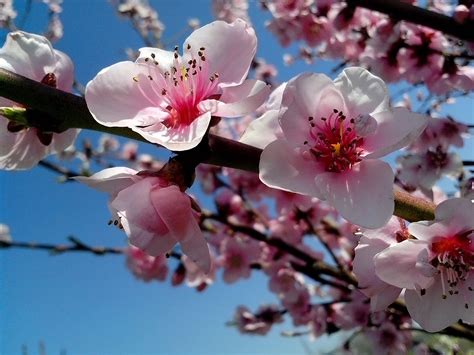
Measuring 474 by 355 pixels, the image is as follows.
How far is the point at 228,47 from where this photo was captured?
95 centimetres

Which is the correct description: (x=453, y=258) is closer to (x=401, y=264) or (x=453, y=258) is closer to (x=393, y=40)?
(x=401, y=264)

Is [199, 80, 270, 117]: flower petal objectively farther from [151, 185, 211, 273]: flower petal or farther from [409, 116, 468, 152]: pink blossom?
[409, 116, 468, 152]: pink blossom

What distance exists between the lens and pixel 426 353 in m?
2.80

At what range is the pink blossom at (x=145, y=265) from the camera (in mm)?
3646

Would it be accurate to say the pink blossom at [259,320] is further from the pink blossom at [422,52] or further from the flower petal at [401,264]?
the flower petal at [401,264]

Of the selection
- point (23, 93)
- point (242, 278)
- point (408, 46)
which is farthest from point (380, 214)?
point (242, 278)

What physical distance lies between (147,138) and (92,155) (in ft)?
10.8

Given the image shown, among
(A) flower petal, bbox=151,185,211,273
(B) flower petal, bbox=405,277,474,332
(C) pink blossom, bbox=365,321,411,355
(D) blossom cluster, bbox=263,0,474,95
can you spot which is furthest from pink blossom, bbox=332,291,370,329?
(A) flower petal, bbox=151,185,211,273

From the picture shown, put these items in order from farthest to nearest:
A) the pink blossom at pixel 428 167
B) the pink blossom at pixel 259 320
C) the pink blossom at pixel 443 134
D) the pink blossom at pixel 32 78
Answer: the pink blossom at pixel 259 320 < the pink blossom at pixel 443 134 < the pink blossom at pixel 428 167 < the pink blossom at pixel 32 78

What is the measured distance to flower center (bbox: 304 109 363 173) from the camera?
96 centimetres

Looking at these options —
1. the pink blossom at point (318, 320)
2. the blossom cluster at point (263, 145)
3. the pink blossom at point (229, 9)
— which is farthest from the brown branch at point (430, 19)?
the pink blossom at point (229, 9)

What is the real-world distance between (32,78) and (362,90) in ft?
2.19

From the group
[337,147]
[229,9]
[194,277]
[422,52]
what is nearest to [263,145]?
[337,147]

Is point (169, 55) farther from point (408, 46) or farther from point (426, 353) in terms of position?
point (426, 353)
